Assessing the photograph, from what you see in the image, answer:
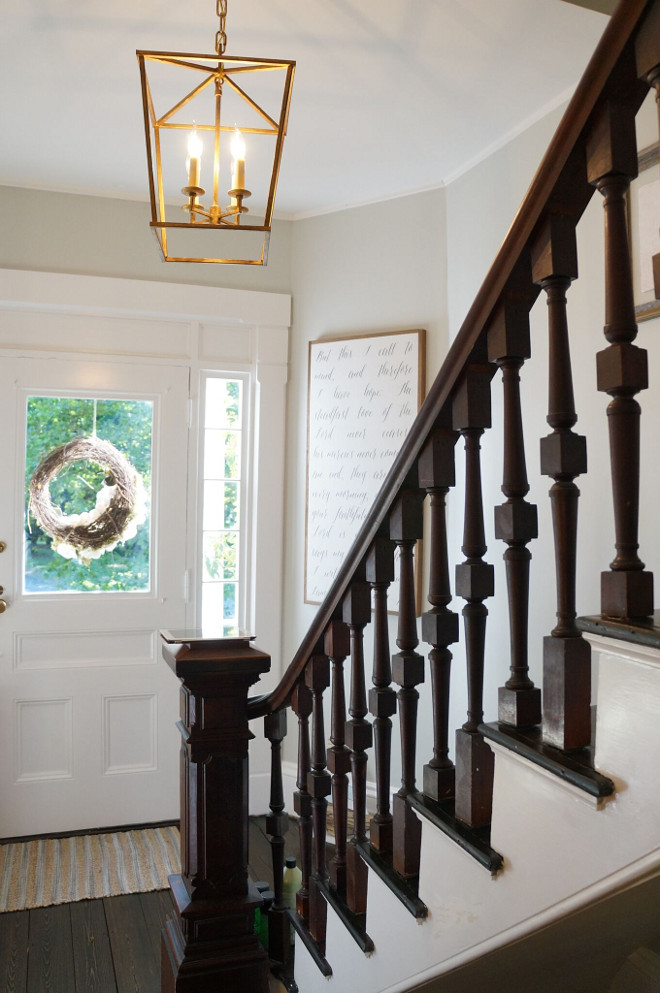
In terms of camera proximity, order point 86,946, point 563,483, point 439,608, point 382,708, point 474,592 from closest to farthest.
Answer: point 563,483, point 474,592, point 439,608, point 382,708, point 86,946

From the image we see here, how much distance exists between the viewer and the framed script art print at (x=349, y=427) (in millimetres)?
3506

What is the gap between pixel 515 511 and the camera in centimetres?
109

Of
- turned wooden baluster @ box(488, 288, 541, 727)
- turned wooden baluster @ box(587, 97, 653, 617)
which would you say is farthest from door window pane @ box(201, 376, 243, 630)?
turned wooden baluster @ box(587, 97, 653, 617)

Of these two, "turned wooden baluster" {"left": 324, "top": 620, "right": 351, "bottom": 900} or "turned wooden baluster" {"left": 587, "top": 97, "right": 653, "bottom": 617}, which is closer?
"turned wooden baluster" {"left": 587, "top": 97, "right": 653, "bottom": 617}

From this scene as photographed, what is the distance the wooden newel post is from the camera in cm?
177

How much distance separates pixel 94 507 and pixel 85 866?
149 centimetres

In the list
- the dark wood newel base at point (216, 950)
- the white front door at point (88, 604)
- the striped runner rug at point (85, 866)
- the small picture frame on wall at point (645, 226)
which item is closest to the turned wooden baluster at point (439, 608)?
the dark wood newel base at point (216, 950)

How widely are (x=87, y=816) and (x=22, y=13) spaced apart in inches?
120

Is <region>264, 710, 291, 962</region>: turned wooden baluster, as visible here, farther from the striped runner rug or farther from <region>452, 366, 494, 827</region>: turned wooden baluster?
the striped runner rug

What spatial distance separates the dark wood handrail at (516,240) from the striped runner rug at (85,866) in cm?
205

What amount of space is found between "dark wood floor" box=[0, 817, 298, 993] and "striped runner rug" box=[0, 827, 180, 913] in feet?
0.22

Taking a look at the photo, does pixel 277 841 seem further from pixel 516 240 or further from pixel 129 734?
pixel 129 734

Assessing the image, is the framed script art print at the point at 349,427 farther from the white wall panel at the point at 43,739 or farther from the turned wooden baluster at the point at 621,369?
the turned wooden baluster at the point at 621,369

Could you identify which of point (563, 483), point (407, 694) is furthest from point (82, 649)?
point (563, 483)
